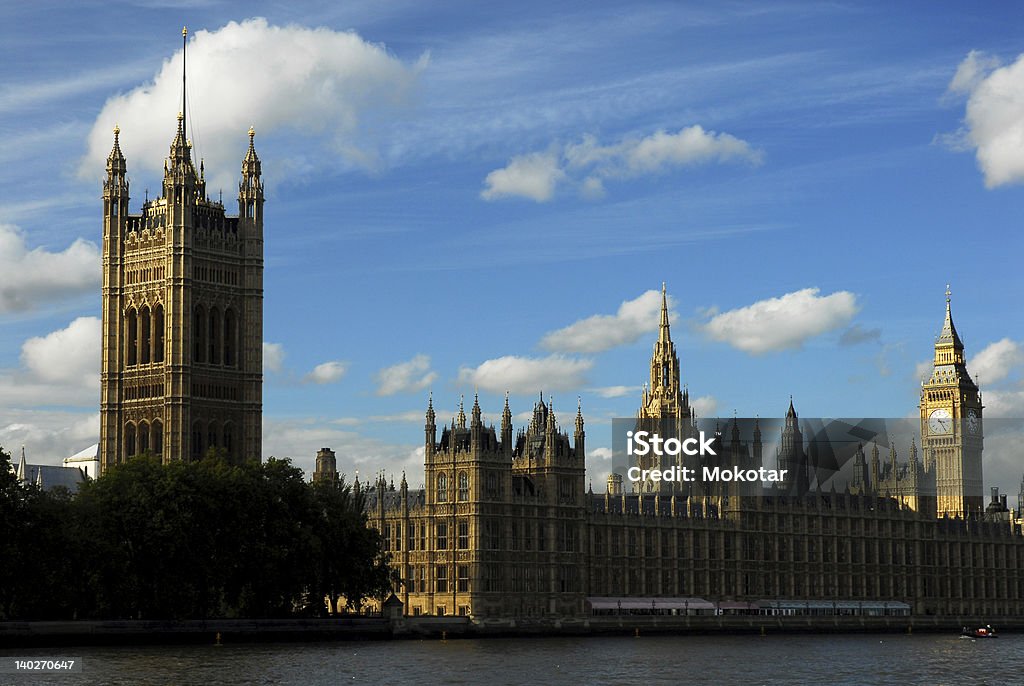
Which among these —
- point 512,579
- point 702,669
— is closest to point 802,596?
point 512,579

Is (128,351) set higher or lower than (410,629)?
higher

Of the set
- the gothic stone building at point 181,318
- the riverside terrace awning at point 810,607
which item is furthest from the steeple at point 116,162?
the riverside terrace awning at point 810,607

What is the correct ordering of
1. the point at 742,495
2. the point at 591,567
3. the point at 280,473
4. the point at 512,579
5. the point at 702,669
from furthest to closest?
1. the point at 742,495
2. the point at 591,567
3. the point at 512,579
4. the point at 280,473
5. the point at 702,669

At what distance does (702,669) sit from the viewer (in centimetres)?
10862

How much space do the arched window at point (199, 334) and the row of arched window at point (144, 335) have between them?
310cm

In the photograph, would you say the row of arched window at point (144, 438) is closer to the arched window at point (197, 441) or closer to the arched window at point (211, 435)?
the arched window at point (197, 441)

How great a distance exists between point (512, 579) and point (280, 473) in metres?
32.2

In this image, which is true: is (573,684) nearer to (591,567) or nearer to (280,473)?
(280,473)

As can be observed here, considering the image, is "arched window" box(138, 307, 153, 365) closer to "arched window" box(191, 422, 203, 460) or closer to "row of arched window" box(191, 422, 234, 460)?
"arched window" box(191, 422, 203, 460)

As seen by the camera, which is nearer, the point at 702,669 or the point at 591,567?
the point at 702,669

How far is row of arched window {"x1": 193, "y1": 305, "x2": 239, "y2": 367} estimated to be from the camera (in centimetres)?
17988

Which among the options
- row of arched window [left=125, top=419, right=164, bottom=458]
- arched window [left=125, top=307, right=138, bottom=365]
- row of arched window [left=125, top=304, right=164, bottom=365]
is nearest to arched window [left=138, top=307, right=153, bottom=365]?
row of arched window [left=125, top=304, right=164, bottom=365]

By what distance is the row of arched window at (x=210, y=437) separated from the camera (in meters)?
177

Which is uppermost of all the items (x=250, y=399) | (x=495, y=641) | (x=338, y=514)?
(x=250, y=399)
